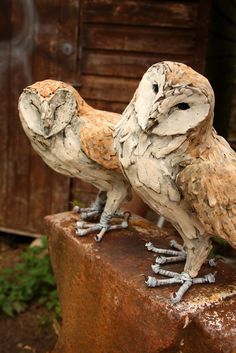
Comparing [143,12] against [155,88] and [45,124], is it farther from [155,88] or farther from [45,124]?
[155,88]

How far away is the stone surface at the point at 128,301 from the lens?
1.65 m

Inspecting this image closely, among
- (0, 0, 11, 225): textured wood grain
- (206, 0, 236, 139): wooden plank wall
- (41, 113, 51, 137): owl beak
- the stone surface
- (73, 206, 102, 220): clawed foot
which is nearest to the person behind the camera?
A: the stone surface

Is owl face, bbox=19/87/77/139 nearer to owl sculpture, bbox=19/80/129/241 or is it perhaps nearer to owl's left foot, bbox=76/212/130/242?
owl sculpture, bbox=19/80/129/241

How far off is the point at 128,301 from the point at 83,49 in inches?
83.0

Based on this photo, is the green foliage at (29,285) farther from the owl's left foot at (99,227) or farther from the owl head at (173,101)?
the owl head at (173,101)

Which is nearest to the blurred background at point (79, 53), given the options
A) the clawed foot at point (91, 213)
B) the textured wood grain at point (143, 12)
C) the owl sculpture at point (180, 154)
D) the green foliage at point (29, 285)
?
the textured wood grain at point (143, 12)

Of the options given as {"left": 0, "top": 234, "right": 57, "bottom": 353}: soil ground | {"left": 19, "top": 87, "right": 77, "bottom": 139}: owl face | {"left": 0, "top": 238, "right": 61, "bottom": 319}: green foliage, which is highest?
{"left": 19, "top": 87, "right": 77, "bottom": 139}: owl face

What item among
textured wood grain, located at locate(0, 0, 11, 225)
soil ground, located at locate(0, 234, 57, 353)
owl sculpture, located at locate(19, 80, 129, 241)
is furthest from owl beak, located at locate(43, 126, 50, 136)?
textured wood grain, located at locate(0, 0, 11, 225)

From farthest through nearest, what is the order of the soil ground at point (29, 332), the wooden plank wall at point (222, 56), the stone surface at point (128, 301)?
1. the wooden plank wall at point (222, 56)
2. the soil ground at point (29, 332)
3. the stone surface at point (128, 301)

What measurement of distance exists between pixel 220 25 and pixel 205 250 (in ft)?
9.48

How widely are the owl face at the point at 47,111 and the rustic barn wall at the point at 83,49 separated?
155cm

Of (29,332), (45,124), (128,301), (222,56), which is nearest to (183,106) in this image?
(45,124)

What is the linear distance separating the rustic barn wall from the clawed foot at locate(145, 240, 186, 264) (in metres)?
1.61

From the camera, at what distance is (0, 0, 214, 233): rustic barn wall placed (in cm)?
323
